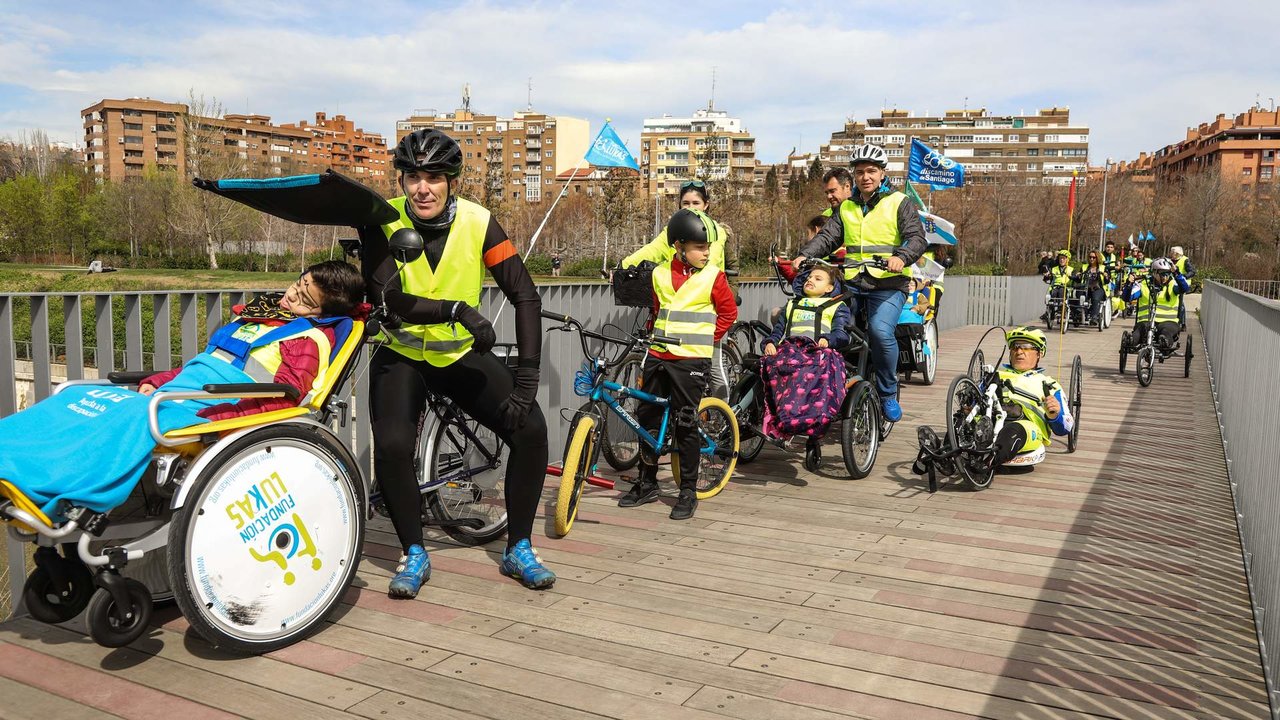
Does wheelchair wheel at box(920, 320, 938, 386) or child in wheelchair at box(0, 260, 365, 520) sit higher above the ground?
child in wheelchair at box(0, 260, 365, 520)

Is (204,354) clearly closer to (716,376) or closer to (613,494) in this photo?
(613,494)

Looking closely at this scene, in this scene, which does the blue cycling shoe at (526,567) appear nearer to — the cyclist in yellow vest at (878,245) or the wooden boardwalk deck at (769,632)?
the wooden boardwalk deck at (769,632)

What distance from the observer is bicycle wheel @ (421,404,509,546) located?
A: 441 centimetres

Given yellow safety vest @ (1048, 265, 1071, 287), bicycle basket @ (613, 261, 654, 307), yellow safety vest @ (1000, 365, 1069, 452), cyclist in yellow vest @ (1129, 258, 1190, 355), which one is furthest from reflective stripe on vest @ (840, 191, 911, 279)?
yellow safety vest @ (1048, 265, 1071, 287)

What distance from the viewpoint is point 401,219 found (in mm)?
3908

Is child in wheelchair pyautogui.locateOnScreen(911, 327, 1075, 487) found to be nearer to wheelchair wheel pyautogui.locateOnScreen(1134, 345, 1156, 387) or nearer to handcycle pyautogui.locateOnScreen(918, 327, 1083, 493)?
handcycle pyautogui.locateOnScreen(918, 327, 1083, 493)

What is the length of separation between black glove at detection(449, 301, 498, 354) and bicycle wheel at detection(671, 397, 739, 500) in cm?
212

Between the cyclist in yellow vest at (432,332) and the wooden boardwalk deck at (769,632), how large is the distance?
42 cm

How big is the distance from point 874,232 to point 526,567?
12.5 ft

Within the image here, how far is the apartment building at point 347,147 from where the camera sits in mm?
171250

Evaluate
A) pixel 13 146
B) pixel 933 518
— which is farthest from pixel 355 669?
pixel 13 146

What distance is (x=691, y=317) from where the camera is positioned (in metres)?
5.29

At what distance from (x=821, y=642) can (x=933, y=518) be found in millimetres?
2049

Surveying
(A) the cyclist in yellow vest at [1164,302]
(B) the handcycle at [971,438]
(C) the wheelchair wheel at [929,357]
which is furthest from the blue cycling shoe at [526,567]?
(A) the cyclist in yellow vest at [1164,302]
